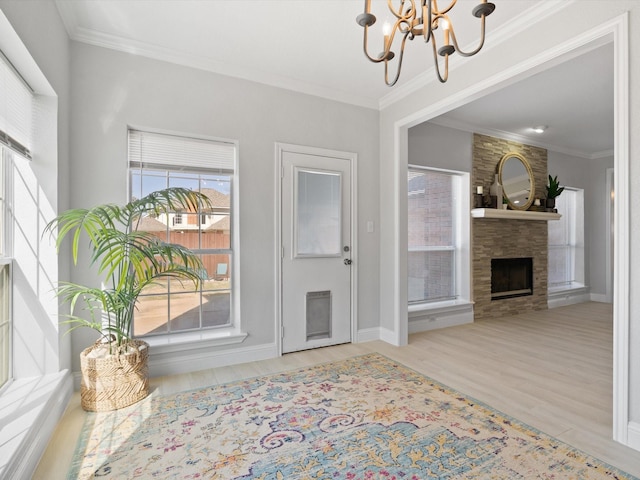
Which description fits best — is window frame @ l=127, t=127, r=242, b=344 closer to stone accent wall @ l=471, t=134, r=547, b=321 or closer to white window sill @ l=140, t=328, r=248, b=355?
white window sill @ l=140, t=328, r=248, b=355

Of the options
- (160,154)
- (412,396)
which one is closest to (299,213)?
(160,154)

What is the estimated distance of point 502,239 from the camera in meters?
4.94

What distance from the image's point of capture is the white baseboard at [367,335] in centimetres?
366

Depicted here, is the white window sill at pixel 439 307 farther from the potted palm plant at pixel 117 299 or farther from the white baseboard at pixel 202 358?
the potted palm plant at pixel 117 299

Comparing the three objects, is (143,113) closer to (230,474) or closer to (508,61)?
(230,474)

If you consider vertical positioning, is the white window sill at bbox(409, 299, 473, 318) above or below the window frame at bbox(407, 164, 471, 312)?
below

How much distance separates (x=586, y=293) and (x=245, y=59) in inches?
270

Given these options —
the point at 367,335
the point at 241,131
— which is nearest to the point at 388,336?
the point at 367,335

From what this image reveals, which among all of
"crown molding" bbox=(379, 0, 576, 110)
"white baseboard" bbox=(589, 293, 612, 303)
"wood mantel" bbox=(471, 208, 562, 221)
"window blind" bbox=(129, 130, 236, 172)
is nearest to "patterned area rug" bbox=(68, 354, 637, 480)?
"window blind" bbox=(129, 130, 236, 172)

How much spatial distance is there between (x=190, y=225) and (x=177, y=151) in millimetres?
627

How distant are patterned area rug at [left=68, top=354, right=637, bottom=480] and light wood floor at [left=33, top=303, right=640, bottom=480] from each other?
123 mm

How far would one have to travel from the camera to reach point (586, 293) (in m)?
6.19

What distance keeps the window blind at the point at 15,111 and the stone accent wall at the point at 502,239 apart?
4.59 meters

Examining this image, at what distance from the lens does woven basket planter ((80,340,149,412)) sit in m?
2.17
